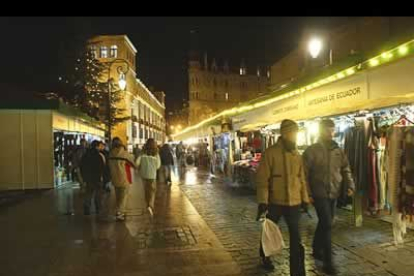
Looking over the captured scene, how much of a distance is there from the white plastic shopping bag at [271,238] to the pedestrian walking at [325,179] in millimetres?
576

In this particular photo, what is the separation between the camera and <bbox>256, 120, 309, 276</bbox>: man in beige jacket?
505 cm

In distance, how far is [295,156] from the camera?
518cm

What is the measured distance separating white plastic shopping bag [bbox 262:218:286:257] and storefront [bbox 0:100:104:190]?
513 inches

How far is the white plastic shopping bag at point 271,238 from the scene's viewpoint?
17.6 feet

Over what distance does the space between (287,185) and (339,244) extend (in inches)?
88.7

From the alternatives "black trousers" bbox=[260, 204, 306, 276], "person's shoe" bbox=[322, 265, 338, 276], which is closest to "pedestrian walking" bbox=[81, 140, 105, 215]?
"black trousers" bbox=[260, 204, 306, 276]

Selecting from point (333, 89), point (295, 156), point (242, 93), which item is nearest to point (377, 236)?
point (295, 156)

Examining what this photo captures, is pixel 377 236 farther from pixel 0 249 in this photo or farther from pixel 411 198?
pixel 0 249

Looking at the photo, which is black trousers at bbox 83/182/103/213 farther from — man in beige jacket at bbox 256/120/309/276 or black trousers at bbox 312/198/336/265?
black trousers at bbox 312/198/336/265

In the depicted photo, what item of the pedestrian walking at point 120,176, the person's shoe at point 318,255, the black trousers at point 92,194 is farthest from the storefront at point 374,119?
the black trousers at point 92,194

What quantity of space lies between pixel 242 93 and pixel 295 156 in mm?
91657

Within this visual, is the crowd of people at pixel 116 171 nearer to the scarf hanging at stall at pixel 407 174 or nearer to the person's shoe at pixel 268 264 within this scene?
the person's shoe at pixel 268 264

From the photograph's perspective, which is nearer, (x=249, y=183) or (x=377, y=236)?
(x=377, y=236)

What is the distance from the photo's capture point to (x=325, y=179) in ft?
18.1
